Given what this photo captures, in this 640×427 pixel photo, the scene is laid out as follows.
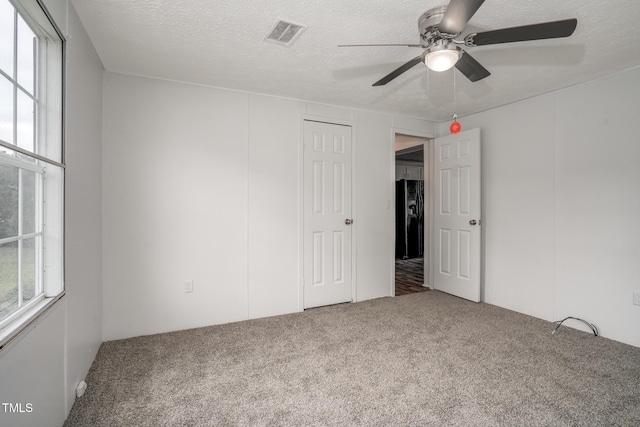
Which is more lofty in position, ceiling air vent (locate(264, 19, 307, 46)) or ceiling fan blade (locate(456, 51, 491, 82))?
ceiling air vent (locate(264, 19, 307, 46))

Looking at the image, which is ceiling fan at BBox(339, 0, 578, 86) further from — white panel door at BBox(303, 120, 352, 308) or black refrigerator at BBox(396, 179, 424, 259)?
black refrigerator at BBox(396, 179, 424, 259)

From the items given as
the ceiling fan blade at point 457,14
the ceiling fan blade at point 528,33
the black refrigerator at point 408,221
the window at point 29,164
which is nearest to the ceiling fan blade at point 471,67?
the ceiling fan blade at point 528,33

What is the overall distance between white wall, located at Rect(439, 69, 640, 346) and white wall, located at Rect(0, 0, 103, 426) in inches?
151

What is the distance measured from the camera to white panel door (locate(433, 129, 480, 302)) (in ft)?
12.2

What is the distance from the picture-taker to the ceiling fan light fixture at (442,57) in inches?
68.0

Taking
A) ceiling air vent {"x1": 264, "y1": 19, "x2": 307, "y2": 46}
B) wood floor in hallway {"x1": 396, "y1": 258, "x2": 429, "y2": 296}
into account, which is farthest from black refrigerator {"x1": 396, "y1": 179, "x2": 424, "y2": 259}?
ceiling air vent {"x1": 264, "y1": 19, "x2": 307, "y2": 46}

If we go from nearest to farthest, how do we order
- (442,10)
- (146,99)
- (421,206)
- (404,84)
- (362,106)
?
1. (442,10)
2. (146,99)
3. (404,84)
4. (362,106)
5. (421,206)

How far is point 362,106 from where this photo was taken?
3.66 metres

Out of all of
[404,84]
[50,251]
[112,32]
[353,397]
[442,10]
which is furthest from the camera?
[404,84]

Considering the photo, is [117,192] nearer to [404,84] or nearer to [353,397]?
[353,397]

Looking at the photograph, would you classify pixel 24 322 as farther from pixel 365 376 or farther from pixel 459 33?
pixel 459 33

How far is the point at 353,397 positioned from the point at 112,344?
1983 mm

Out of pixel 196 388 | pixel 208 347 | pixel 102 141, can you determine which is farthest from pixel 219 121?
pixel 196 388

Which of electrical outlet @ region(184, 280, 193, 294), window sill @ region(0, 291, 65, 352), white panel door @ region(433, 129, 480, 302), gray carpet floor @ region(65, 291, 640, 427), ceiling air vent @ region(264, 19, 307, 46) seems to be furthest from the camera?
white panel door @ region(433, 129, 480, 302)
